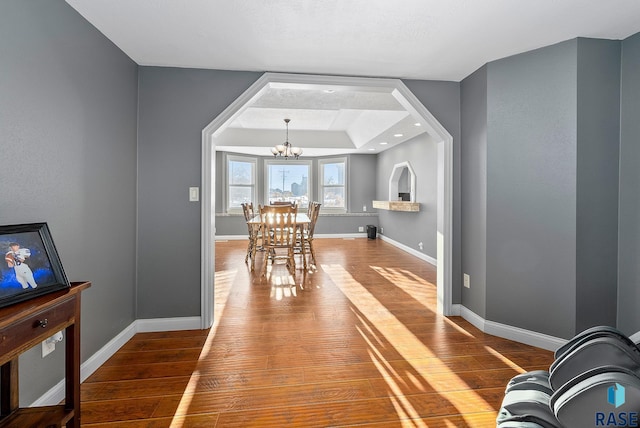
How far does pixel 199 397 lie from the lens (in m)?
1.75

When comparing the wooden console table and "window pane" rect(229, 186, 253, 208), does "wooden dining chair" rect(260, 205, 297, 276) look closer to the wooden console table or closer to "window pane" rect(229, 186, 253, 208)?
the wooden console table

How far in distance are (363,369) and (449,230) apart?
1.60m

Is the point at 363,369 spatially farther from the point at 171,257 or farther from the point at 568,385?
the point at 171,257

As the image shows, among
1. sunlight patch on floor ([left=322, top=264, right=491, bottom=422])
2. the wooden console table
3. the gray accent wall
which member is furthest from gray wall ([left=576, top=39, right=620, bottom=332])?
the wooden console table

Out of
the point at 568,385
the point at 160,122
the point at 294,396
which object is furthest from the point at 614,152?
the point at 160,122

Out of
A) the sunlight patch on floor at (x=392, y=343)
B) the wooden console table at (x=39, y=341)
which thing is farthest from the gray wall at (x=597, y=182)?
the wooden console table at (x=39, y=341)

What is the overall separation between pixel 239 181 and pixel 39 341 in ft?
23.1

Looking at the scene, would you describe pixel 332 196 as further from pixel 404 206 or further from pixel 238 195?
pixel 404 206

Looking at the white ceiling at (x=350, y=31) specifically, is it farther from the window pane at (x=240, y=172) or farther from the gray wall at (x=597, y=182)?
the window pane at (x=240, y=172)

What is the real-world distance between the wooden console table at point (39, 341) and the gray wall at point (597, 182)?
10.0ft

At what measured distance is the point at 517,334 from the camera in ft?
8.03

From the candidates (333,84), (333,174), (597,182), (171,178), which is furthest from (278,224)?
(333,174)

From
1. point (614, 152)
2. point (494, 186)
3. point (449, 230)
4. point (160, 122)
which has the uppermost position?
point (160, 122)

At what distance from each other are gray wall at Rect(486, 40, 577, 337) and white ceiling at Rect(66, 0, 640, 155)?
0.78 ft
